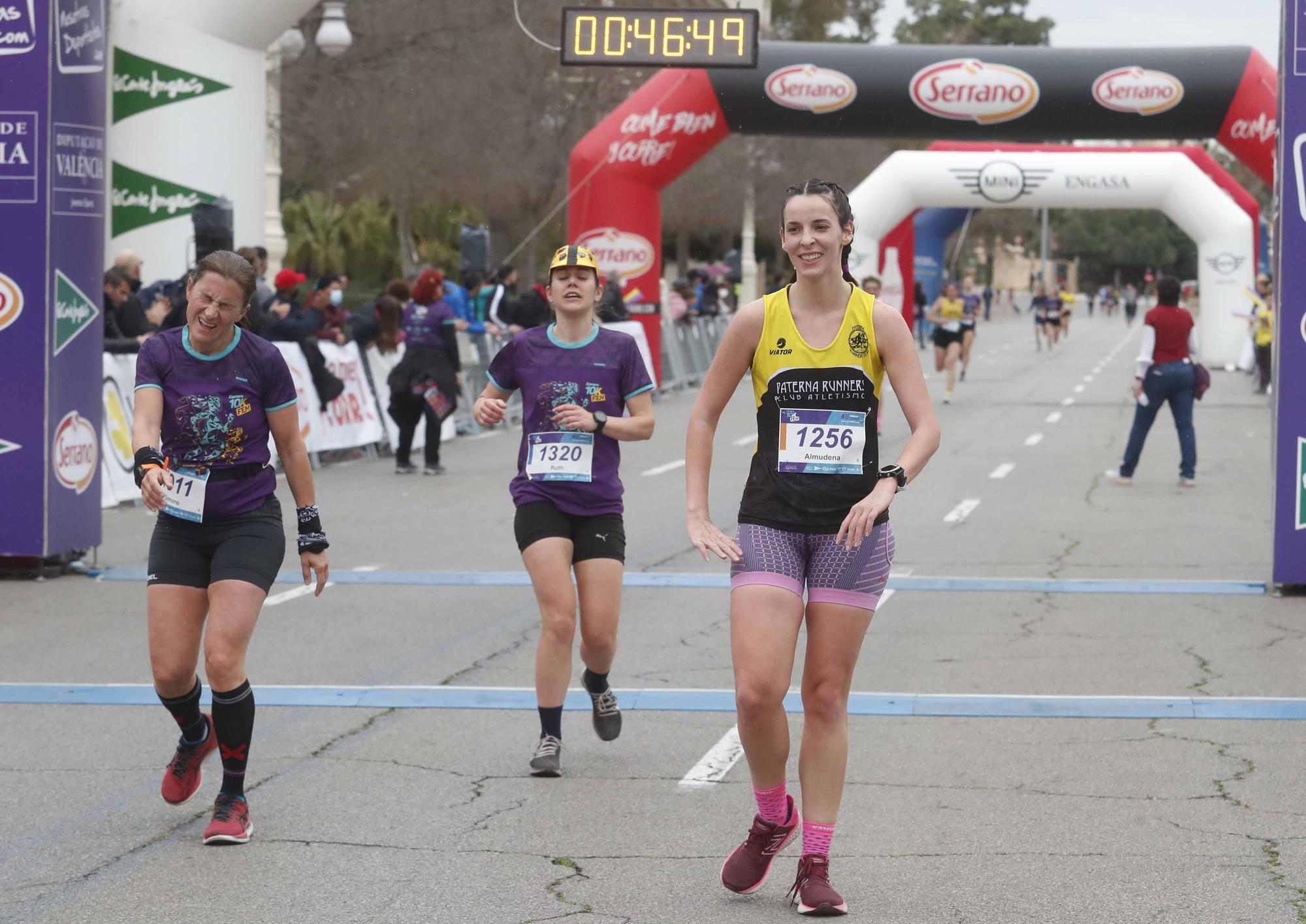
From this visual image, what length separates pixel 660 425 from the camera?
23.9 meters

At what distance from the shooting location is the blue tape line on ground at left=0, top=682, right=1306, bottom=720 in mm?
7504

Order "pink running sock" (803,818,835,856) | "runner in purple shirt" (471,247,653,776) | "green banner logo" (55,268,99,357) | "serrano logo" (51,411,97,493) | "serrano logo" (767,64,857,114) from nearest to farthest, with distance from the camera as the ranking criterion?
1. "pink running sock" (803,818,835,856)
2. "runner in purple shirt" (471,247,653,776)
3. "green banner logo" (55,268,99,357)
4. "serrano logo" (51,411,97,493)
5. "serrano logo" (767,64,857,114)

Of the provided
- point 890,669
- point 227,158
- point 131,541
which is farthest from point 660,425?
point 890,669

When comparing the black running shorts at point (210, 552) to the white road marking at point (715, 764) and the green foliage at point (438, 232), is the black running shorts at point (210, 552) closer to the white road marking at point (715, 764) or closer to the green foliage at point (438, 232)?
the white road marking at point (715, 764)

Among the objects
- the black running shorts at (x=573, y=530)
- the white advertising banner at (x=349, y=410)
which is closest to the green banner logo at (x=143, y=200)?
the white advertising banner at (x=349, y=410)

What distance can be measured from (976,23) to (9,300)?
98.3 meters

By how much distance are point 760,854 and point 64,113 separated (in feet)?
23.6

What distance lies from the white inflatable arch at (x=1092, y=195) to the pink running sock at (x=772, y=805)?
26231 mm

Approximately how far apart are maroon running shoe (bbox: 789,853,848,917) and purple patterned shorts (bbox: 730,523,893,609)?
663mm

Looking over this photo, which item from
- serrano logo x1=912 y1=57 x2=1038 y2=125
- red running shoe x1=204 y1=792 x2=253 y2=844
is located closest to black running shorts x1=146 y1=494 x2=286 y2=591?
red running shoe x1=204 y1=792 x2=253 y2=844

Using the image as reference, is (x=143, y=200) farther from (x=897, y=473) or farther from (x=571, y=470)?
(x=897, y=473)

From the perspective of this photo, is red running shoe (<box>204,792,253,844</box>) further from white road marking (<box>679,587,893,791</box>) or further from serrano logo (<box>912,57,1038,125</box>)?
serrano logo (<box>912,57,1038,125</box>)

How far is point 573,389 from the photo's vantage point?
6711 mm

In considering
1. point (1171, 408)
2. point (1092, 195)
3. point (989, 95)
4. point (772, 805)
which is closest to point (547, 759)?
point (772, 805)
